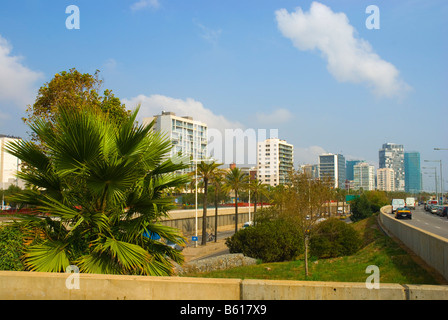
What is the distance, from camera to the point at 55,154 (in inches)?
296

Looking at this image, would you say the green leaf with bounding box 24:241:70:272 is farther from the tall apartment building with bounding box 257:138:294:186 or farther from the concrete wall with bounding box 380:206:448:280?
the tall apartment building with bounding box 257:138:294:186

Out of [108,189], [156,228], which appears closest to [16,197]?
[108,189]

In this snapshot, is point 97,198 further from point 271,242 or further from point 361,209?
point 361,209

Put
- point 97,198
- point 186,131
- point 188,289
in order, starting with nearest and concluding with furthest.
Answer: point 188,289 < point 97,198 < point 186,131

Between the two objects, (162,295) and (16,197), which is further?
(16,197)

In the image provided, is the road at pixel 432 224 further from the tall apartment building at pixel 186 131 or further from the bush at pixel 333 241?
the tall apartment building at pixel 186 131

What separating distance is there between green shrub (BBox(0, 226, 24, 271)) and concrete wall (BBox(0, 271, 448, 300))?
1058mm

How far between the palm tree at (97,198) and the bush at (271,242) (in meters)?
20.8

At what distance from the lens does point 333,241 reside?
27.6 metres

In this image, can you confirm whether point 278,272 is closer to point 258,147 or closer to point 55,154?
point 55,154

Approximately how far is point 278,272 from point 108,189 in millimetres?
12973

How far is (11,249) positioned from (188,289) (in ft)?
12.3

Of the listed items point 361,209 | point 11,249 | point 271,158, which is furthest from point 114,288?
point 271,158
